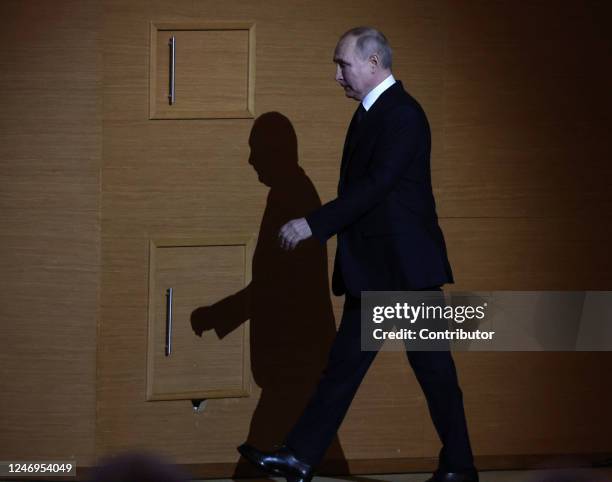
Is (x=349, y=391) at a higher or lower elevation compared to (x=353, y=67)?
lower

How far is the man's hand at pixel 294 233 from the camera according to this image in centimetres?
308

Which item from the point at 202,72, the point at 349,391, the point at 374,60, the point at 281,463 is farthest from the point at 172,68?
the point at 281,463

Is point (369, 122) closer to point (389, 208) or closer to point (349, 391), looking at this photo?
point (389, 208)

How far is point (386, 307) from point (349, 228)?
0.24 metres

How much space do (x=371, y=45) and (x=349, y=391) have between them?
3.08 feet

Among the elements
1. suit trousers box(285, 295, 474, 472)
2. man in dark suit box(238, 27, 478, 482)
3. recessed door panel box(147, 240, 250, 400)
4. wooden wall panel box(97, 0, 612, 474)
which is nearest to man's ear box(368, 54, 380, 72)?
man in dark suit box(238, 27, 478, 482)

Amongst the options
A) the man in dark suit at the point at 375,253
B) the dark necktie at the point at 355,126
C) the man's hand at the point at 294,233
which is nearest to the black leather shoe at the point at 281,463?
the man in dark suit at the point at 375,253

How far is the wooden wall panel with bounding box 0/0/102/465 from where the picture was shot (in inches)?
141

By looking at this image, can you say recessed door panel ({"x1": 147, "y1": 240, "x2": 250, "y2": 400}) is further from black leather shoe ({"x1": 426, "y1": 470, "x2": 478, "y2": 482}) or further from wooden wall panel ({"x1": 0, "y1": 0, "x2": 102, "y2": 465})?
black leather shoe ({"x1": 426, "y1": 470, "x2": 478, "y2": 482})

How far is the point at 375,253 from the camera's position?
3.26 m

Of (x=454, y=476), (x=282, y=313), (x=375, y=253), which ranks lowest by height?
(x=454, y=476)

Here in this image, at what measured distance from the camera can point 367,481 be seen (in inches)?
146

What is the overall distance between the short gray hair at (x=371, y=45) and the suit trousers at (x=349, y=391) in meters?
0.66

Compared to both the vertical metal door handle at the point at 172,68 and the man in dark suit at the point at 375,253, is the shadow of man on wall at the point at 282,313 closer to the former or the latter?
the vertical metal door handle at the point at 172,68
